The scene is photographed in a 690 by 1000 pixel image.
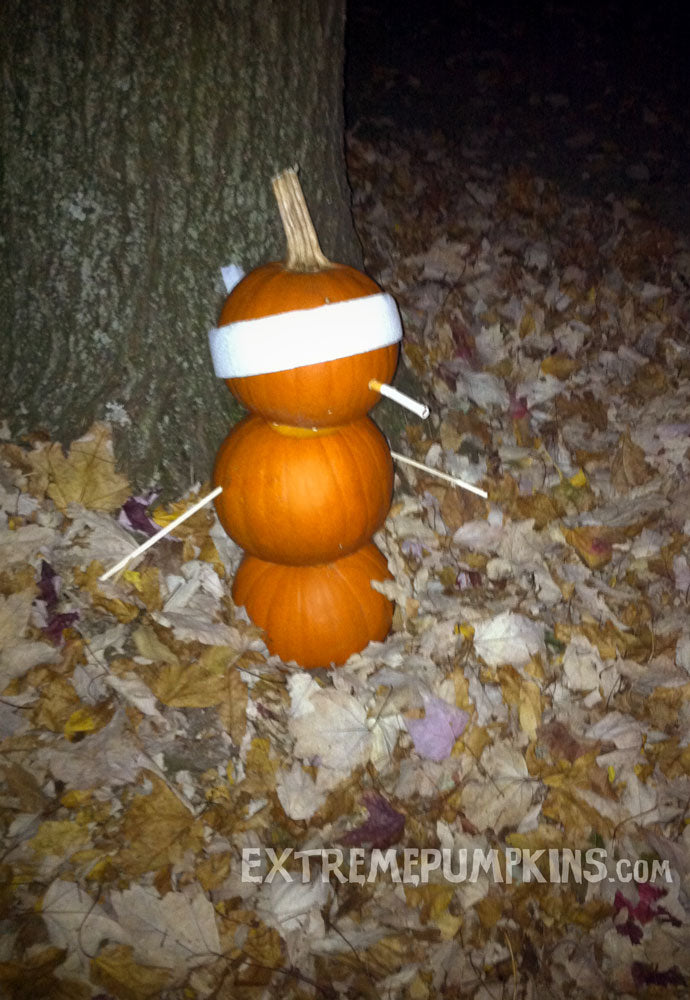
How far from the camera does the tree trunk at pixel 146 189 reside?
2152mm

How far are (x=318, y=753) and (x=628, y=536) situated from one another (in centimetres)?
165

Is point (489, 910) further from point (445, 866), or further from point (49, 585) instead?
point (49, 585)

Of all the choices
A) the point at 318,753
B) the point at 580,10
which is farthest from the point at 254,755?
the point at 580,10

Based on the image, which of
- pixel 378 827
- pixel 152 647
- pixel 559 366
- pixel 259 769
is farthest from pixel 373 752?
pixel 559 366

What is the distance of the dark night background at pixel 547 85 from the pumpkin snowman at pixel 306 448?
15.5 feet

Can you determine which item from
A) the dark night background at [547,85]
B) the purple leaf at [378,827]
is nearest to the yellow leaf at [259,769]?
the purple leaf at [378,827]

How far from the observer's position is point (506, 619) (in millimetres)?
2490

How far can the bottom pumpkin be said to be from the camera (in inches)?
89.9

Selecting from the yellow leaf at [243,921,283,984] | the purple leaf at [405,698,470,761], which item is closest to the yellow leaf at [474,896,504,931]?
the purple leaf at [405,698,470,761]

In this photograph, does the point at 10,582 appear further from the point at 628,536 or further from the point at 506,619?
the point at 628,536

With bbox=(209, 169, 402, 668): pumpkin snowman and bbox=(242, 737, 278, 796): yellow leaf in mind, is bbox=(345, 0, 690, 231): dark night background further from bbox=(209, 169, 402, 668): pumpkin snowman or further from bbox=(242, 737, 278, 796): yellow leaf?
bbox=(242, 737, 278, 796): yellow leaf

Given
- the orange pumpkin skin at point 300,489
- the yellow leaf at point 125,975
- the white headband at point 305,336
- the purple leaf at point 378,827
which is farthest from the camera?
the orange pumpkin skin at point 300,489

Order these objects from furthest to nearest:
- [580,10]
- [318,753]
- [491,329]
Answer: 1. [580,10]
2. [491,329]
3. [318,753]

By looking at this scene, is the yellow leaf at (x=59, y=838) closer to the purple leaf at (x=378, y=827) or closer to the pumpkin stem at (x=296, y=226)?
the purple leaf at (x=378, y=827)
